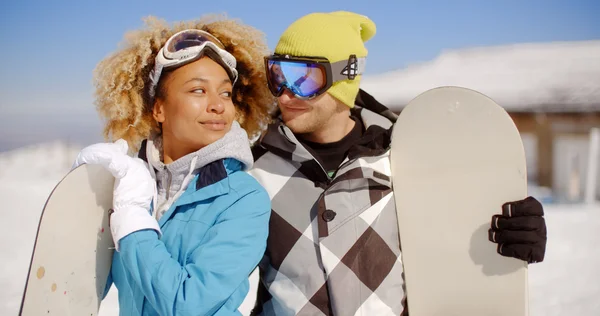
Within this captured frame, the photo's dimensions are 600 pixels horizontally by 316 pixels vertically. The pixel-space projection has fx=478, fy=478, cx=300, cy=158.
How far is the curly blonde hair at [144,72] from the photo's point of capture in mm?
2006

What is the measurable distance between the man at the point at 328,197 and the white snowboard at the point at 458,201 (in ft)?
0.29

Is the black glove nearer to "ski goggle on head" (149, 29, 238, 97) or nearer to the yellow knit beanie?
the yellow knit beanie

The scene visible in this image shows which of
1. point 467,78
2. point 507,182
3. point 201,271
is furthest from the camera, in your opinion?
point 467,78

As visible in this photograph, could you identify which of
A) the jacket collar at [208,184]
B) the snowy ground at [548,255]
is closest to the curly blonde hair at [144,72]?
the jacket collar at [208,184]

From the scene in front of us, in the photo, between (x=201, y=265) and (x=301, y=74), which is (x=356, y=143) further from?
(x=201, y=265)

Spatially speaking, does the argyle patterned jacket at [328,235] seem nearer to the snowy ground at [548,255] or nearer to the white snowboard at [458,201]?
the white snowboard at [458,201]

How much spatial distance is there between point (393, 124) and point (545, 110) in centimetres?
1116

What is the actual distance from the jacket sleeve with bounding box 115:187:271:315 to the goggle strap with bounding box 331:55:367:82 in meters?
0.82

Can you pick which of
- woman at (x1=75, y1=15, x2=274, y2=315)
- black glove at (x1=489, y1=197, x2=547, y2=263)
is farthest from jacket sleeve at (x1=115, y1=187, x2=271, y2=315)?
black glove at (x1=489, y1=197, x2=547, y2=263)

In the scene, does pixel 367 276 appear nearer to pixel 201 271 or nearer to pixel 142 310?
pixel 201 271

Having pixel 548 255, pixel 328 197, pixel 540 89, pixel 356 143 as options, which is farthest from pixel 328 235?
pixel 540 89

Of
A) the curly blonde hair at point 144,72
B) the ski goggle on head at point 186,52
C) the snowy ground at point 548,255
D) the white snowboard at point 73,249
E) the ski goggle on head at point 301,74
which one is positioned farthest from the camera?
the snowy ground at point 548,255

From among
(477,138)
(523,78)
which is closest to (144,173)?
(477,138)

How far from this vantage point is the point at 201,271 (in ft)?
5.08
